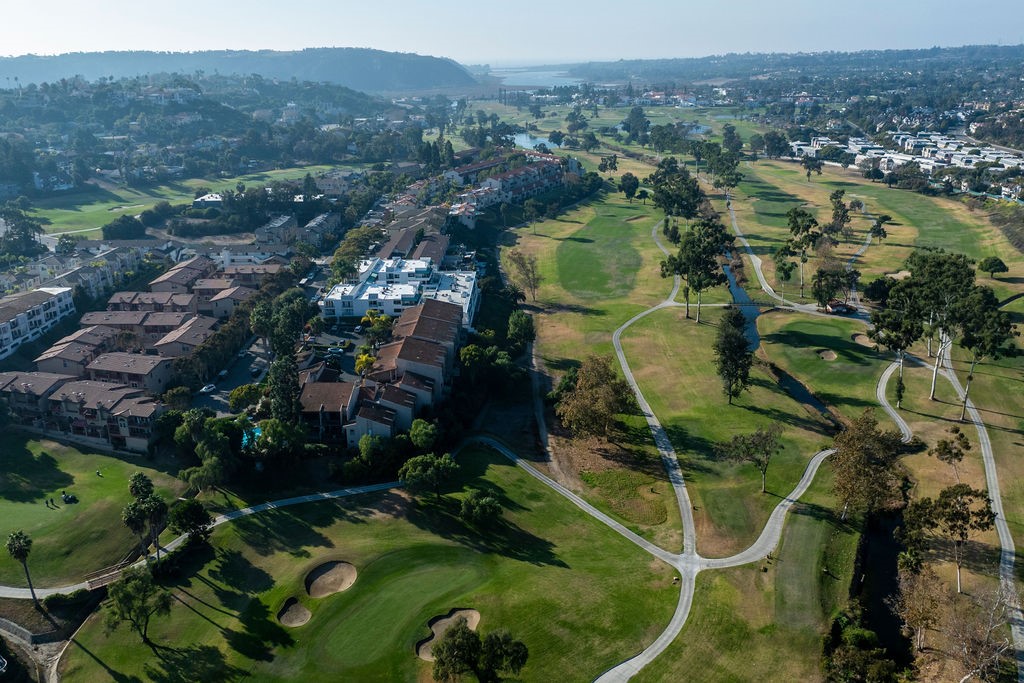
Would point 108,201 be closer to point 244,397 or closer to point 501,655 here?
point 244,397

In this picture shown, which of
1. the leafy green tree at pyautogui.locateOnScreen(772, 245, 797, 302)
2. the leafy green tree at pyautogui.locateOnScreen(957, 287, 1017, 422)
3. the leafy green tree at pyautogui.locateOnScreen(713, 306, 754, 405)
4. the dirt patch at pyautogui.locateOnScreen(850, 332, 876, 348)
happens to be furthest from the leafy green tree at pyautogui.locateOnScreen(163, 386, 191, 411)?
the leafy green tree at pyautogui.locateOnScreen(772, 245, 797, 302)

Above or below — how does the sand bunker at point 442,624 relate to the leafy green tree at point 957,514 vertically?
below

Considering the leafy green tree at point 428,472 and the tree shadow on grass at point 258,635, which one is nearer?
the tree shadow on grass at point 258,635

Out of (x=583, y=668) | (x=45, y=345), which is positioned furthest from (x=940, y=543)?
(x=45, y=345)

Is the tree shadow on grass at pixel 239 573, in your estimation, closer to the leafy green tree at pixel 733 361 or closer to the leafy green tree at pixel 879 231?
the leafy green tree at pixel 733 361

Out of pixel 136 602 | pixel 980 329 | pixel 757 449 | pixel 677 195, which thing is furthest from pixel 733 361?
pixel 677 195

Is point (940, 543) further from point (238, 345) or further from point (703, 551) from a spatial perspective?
point (238, 345)

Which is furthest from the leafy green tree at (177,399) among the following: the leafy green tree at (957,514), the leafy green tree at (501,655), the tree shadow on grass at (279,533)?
the leafy green tree at (957,514)
